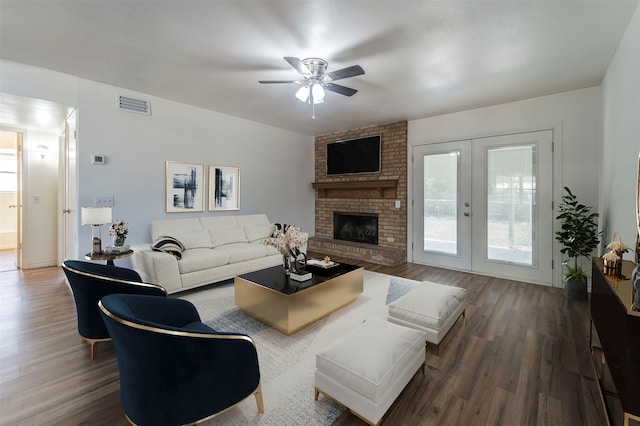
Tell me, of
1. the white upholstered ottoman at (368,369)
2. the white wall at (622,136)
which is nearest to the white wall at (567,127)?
the white wall at (622,136)

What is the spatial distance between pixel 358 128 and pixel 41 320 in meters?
5.71

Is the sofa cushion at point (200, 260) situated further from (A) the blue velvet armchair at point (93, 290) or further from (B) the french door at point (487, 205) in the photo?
(B) the french door at point (487, 205)

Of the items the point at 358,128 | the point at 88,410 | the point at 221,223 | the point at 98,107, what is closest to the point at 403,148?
the point at 358,128

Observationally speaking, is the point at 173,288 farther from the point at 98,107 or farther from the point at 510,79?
the point at 510,79

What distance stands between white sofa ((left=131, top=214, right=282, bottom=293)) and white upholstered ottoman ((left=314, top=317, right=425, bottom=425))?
250 centimetres

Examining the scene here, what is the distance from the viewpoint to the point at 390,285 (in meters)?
4.02

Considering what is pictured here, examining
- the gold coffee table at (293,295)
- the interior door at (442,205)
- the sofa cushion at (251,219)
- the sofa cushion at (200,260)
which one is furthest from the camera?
the sofa cushion at (251,219)

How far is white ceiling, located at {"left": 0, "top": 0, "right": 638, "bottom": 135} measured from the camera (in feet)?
7.16

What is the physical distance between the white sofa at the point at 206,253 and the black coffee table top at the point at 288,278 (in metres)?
0.93

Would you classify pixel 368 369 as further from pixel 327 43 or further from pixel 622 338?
pixel 327 43

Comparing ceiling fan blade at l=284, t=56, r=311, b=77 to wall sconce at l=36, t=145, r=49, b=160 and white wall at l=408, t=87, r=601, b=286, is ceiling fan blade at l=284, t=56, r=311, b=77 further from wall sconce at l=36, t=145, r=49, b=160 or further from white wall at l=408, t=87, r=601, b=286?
wall sconce at l=36, t=145, r=49, b=160

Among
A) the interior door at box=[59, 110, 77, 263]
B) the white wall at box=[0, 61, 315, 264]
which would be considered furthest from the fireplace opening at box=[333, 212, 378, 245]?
the interior door at box=[59, 110, 77, 263]

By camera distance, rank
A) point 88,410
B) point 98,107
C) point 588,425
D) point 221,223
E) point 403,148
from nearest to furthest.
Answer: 1. point 588,425
2. point 88,410
3. point 98,107
4. point 221,223
5. point 403,148

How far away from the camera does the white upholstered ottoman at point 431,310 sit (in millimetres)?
2293
